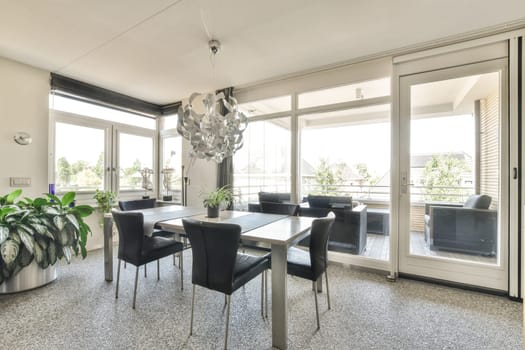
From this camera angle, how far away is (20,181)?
3250mm

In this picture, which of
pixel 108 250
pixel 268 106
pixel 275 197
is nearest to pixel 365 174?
pixel 275 197

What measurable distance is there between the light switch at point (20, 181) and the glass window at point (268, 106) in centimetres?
323

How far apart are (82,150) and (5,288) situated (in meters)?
2.21

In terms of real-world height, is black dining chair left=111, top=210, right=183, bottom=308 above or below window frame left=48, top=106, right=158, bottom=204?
below

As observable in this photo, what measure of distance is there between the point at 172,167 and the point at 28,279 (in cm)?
288

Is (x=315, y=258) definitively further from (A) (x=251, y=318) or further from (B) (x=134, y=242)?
(B) (x=134, y=242)

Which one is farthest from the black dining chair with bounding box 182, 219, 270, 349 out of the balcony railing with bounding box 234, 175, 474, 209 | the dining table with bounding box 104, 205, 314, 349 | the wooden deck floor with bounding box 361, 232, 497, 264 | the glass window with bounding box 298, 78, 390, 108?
the glass window with bounding box 298, 78, 390, 108

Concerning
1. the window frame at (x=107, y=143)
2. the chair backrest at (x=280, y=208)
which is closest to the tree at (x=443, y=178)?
the chair backrest at (x=280, y=208)

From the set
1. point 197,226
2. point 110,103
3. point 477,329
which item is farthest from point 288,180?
point 110,103

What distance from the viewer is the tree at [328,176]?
3.67 meters

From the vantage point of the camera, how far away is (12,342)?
1810 millimetres

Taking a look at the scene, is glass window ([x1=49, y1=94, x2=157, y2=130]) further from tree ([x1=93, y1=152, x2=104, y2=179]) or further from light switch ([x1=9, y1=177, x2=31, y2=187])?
light switch ([x1=9, y1=177, x2=31, y2=187])

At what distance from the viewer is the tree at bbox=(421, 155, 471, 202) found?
9.32 feet

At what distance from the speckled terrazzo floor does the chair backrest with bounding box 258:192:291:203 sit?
1367 mm
